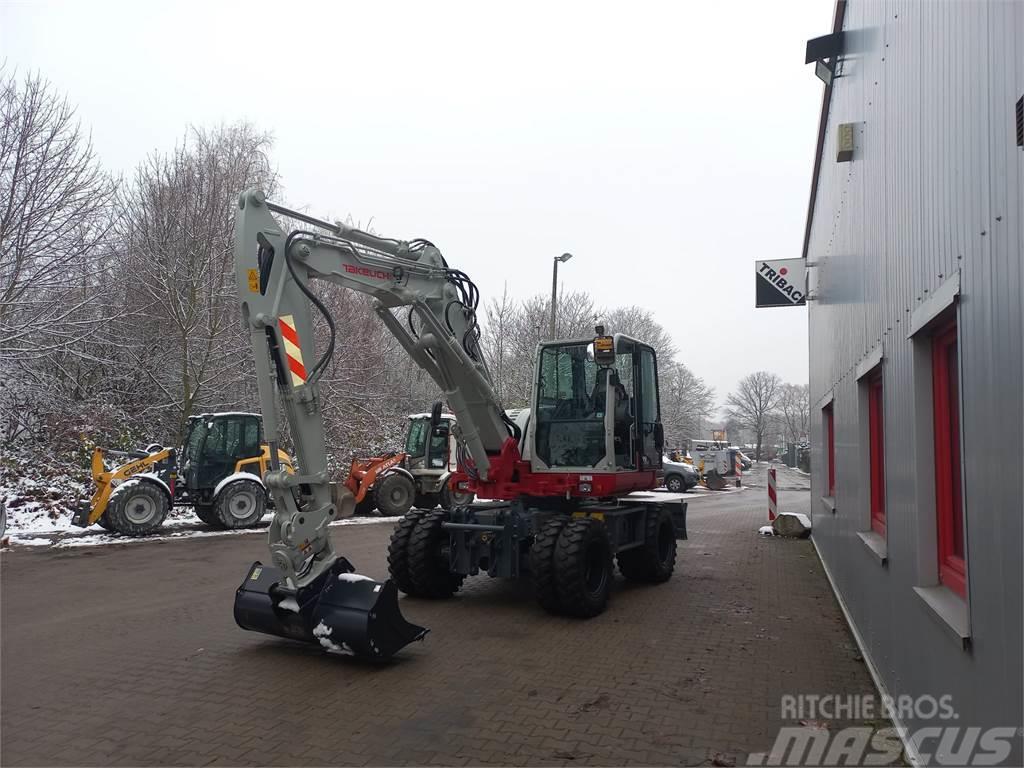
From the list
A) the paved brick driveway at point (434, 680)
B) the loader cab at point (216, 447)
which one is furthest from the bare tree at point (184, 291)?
the paved brick driveway at point (434, 680)

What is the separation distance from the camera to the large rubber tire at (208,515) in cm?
1545

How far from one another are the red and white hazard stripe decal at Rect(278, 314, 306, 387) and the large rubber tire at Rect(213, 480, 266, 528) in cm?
998

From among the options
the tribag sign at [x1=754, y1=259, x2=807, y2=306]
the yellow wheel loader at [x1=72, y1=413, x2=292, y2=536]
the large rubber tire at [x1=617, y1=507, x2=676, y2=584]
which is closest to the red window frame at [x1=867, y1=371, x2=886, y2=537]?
the large rubber tire at [x1=617, y1=507, x2=676, y2=584]

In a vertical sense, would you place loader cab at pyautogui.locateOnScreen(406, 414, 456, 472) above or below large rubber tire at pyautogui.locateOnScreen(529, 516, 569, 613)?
above

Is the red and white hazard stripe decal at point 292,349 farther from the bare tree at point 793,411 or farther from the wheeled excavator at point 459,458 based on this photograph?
the bare tree at point 793,411

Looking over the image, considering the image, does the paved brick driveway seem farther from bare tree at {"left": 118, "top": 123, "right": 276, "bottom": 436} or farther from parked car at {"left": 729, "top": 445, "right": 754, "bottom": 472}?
parked car at {"left": 729, "top": 445, "right": 754, "bottom": 472}

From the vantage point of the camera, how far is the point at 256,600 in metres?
6.35

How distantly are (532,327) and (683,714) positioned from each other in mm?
32896

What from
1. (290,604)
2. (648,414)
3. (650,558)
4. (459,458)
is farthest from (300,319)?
(650,558)

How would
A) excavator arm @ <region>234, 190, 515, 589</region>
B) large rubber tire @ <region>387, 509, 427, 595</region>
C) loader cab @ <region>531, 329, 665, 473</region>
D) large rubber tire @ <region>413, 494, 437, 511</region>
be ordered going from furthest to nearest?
large rubber tire @ <region>413, 494, 437, 511</region>
loader cab @ <region>531, 329, 665, 473</region>
large rubber tire @ <region>387, 509, 427, 595</region>
excavator arm @ <region>234, 190, 515, 589</region>

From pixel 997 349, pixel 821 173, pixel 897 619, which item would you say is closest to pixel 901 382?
pixel 897 619

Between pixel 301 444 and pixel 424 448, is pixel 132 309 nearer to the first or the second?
pixel 424 448

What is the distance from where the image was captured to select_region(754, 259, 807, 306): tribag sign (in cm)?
→ 1261

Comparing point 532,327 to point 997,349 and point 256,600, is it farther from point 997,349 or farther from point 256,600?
point 997,349
